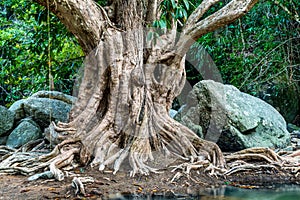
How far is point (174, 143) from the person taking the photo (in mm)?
5449

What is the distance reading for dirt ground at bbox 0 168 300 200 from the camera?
153 inches

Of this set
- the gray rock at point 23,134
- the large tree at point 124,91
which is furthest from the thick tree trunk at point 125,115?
the gray rock at point 23,134

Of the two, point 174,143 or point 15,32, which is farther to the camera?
point 15,32

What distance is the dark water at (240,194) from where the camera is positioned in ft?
13.3

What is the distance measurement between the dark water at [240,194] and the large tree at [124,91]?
2.50ft

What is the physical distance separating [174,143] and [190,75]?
6009mm

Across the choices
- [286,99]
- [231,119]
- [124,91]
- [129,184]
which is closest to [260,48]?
[286,99]

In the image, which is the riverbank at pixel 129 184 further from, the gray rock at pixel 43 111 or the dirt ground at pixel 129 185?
the gray rock at pixel 43 111

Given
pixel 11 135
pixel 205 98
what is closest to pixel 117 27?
pixel 205 98

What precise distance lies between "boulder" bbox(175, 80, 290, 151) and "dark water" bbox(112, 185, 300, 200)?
2020 mm

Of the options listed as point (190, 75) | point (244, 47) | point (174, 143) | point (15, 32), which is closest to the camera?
point (174, 143)

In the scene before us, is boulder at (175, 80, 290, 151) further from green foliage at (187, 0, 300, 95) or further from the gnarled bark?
green foliage at (187, 0, 300, 95)

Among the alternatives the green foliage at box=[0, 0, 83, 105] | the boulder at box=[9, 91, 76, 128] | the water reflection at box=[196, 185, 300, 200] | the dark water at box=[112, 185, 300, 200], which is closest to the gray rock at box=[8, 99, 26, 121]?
the boulder at box=[9, 91, 76, 128]

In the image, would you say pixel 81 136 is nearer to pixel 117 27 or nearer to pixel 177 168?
pixel 177 168
